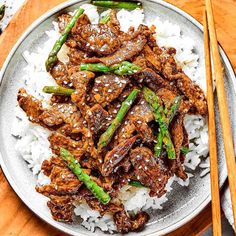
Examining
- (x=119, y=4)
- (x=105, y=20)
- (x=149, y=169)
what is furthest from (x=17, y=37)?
(x=149, y=169)

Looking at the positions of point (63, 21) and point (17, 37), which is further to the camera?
point (17, 37)

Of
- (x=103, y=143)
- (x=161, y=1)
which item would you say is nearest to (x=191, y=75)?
(x=161, y=1)

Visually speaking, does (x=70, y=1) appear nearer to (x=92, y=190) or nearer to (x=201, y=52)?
(x=201, y=52)

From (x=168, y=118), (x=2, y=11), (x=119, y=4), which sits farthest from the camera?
(x=2, y=11)

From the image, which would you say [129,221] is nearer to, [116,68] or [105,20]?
[116,68]

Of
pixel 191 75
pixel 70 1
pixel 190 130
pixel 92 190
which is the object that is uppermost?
pixel 70 1

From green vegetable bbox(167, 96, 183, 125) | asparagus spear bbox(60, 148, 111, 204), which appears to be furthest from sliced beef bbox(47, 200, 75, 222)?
green vegetable bbox(167, 96, 183, 125)

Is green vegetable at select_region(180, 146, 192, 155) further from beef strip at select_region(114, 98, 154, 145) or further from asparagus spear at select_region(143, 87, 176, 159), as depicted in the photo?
beef strip at select_region(114, 98, 154, 145)
